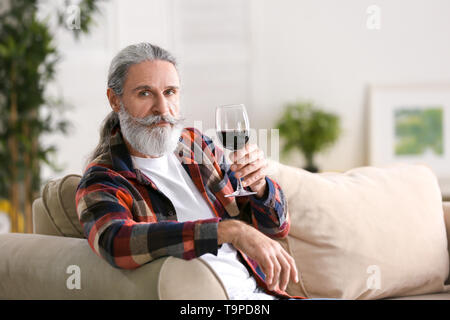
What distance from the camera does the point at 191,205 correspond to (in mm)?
1552

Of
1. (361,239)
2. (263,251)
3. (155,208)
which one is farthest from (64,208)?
(361,239)

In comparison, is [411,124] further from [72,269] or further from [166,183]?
[72,269]

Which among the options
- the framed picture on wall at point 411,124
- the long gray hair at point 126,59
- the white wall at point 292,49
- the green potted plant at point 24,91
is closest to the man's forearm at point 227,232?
the long gray hair at point 126,59

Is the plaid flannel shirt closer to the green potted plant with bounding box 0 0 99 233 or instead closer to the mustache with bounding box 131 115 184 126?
the mustache with bounding box 131 115 184 126

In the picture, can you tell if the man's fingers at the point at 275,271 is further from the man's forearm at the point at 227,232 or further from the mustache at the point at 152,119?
the mustache at the point at 152,119

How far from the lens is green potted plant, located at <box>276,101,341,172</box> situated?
4.45 meters

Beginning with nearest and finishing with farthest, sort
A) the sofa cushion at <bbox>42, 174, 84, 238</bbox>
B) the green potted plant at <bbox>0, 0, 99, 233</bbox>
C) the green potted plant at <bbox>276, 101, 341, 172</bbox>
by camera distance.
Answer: the sofa cushion at <bbox>42, 174, 84, 238</bbox>
the green potted plant at <bbox>0, 0, 99, 233</bbox>
the green potted plant at <bbox>276, 101, 341, 172</bbox>

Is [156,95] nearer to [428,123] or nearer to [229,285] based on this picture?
[229,285]

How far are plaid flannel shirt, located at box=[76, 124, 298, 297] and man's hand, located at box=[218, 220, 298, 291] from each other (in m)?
0.04

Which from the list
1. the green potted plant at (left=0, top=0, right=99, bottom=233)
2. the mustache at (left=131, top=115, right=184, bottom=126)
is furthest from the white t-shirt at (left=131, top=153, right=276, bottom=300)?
the green potted plant at (left=0, top=0, right=99, bottom=233)

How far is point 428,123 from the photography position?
185 inches

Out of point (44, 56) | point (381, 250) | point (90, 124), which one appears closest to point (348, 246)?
point (381, 250)

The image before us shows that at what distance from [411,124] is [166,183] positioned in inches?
145

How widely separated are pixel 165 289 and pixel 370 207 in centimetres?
90
